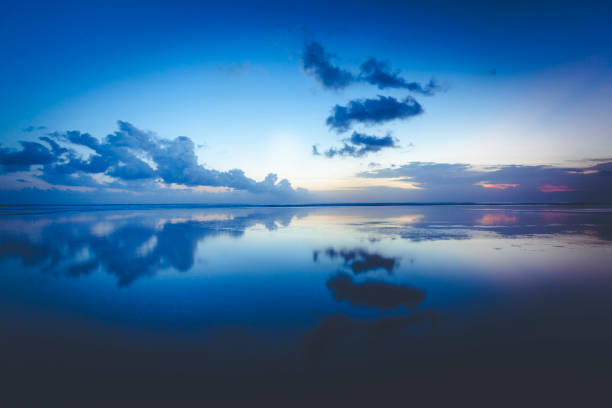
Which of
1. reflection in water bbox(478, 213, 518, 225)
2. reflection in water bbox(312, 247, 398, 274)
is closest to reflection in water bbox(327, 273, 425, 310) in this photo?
reflection in water bbox(312, 247, 398, 274)

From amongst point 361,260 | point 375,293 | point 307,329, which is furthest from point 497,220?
point 307,329

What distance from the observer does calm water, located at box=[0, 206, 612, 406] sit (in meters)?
3.52

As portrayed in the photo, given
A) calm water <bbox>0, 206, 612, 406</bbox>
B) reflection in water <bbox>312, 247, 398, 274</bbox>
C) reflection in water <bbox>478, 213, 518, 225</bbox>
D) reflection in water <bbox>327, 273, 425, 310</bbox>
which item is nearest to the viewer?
calm water <bbox>0, 206, 612, 406</bbox>

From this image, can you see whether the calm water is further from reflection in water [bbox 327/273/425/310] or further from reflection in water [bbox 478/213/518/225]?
reflection in water [bbox 478/213/518/225]

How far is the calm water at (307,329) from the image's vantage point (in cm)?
352

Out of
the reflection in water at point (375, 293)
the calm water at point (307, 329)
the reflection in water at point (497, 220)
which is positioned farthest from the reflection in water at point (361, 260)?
the reflection in water at point (497, 220)

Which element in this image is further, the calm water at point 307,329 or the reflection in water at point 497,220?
the reflection in water at point 497,220

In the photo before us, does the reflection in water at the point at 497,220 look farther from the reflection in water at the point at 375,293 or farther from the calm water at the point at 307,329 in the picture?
the reflection in water at the point at 375,293

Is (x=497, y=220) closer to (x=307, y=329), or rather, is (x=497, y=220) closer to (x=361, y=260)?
(x=361, y=260)

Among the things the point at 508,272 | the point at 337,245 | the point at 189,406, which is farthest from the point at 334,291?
the point at 337,245

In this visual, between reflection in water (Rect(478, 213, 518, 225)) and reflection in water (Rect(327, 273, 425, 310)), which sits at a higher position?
reflection in water (Rect(327, 273, 425, 310))

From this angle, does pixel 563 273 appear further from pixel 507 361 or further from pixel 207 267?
pixel 207 267

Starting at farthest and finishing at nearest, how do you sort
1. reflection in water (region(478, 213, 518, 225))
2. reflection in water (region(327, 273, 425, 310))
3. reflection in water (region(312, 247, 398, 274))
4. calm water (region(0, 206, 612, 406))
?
1. reflection in water (region(478, 213, 518, 225))
2. reflection in water (region(312, 247, 398, 274))
3. reflection in water (region(327, 273, 425, 310))
4. calm water (region(0, 206, 612, 406))

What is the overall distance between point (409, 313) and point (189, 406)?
13.8 ft
